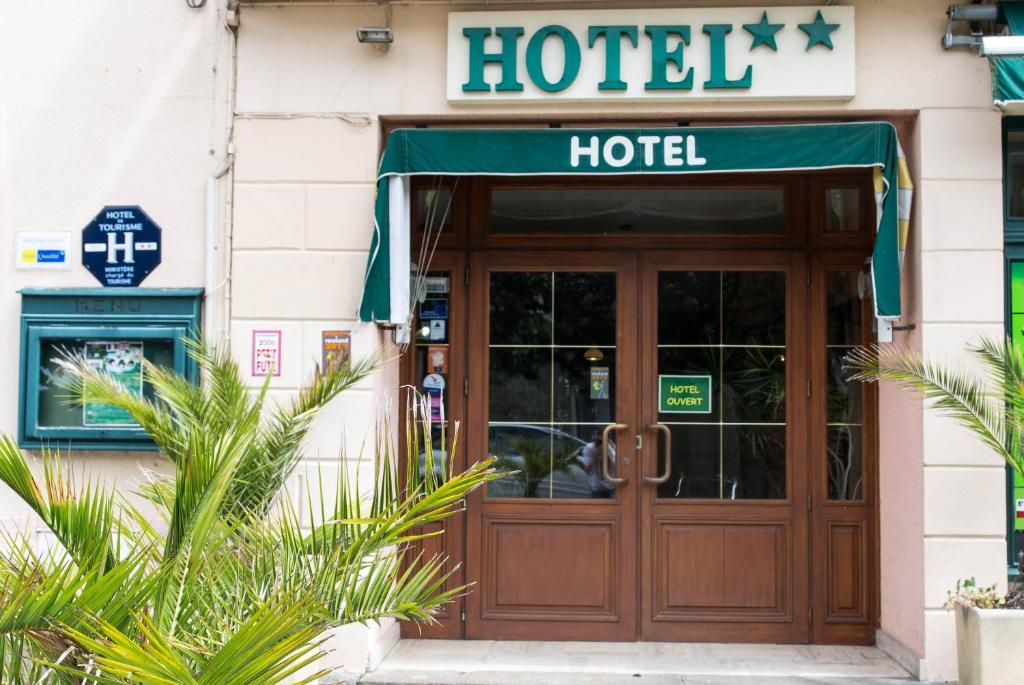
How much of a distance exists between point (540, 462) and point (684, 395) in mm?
1000

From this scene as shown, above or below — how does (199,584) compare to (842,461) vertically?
below

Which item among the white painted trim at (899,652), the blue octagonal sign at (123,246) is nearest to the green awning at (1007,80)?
the white painted trim at (899,652)

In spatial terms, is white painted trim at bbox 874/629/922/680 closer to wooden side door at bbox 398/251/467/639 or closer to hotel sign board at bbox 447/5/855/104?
wooden side door at bbox 398/251/467/639

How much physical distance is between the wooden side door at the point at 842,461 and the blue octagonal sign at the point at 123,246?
13.3 ft

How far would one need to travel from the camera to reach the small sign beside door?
6246mm

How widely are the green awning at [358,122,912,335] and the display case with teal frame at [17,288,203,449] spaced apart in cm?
117

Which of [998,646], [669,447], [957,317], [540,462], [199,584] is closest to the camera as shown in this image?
[199,584]

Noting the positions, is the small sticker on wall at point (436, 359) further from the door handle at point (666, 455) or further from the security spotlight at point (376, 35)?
the security spotlight at point (376, 35)

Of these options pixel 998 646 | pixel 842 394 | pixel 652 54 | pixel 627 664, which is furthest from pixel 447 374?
pixel 998 646

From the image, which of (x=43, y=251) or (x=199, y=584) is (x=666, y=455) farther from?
(x=43, y=251)

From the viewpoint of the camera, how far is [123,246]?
588cm

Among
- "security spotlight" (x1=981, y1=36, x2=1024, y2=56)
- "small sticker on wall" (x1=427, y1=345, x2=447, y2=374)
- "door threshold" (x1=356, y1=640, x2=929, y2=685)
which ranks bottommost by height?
"door threshold" (x1=356, y1=640, x2=929, y2=685)

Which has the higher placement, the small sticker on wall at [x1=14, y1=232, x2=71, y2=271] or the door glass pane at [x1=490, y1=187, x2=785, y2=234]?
the door glass pane at [x1=490, y1=187, x2=785, y2=234]

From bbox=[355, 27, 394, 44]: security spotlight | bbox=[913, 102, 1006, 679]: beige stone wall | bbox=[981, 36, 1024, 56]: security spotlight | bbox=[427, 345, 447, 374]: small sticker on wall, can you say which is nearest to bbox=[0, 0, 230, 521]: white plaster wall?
bbox=[355, 27, 394, 44]: security spotlight
